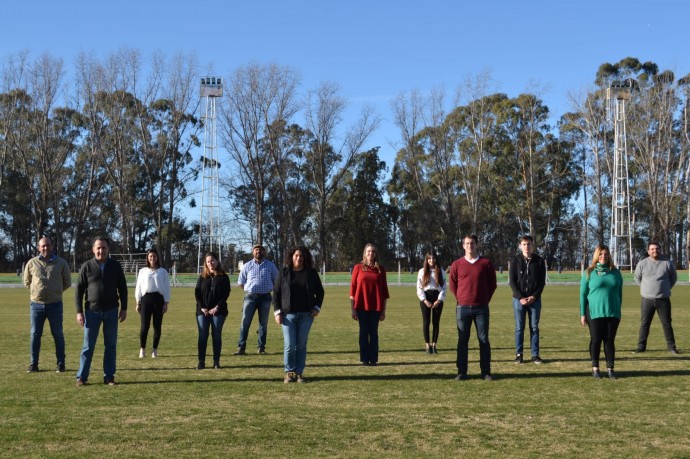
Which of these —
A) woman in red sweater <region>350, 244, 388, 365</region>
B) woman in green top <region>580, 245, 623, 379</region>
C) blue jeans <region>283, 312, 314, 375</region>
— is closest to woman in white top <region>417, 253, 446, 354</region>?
woman in red sweater <region>350, 244, 388, 365</region>

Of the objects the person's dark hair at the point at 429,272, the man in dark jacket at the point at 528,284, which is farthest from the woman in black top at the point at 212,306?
the man in dark jacket at the point at 528,284

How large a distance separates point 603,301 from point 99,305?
6040mm

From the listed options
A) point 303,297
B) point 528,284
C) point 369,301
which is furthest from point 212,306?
point 528,284

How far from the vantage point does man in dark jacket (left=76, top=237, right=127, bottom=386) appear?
9.23m

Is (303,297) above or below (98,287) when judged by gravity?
below

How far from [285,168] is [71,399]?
193 ft

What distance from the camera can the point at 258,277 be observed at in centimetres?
1279

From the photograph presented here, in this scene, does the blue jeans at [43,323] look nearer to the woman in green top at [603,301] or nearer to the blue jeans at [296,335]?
the blue jeans at [296,335]

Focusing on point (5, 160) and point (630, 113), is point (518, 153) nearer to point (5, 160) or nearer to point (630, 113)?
point (630, 113)

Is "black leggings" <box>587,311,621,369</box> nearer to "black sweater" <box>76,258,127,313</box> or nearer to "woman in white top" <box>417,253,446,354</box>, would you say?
"woman in white top" <box>417,253,446,354</box>

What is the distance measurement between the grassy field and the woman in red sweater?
39cm

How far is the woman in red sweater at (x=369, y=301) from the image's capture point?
1130 centimetres

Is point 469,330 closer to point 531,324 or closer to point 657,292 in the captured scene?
point 531,324

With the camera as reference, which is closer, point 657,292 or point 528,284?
point 528,284
